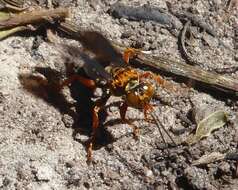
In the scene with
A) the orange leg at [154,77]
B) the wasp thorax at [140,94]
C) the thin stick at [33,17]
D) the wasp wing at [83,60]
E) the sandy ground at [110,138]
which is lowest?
the sandy ground at [110,138]

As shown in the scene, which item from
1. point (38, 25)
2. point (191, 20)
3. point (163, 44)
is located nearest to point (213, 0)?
point (191, 20)

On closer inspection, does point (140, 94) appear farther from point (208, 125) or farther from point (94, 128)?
point (208, 125)

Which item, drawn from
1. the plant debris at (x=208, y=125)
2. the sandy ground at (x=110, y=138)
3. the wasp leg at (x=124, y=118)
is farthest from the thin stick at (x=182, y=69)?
the wasp leg at (x=124, y=118)

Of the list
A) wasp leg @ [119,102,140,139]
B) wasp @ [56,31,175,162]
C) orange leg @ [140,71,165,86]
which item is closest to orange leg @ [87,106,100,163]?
wasp @ [56,31,175,162]

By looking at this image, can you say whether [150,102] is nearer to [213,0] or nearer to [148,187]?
[148,187]

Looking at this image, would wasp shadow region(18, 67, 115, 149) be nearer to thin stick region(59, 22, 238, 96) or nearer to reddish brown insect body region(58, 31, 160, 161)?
reddish brown insect body region(58, 31, 160, 161)

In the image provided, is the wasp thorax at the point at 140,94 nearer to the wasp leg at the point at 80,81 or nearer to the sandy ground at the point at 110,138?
the sandy ground at the point at 110,138

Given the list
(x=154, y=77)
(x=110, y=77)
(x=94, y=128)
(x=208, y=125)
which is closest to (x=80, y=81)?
(x=110, y=77)
